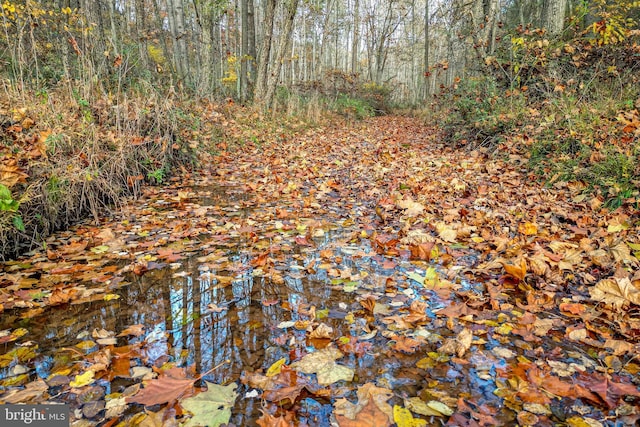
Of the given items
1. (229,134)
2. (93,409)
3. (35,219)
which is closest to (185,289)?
(93,409)

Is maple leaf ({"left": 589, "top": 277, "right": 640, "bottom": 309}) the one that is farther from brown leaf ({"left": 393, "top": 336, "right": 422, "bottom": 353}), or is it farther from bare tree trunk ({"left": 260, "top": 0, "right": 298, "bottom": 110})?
bare tree trunk ({"left": 260, "top": 0, "right": 298, "bottom": 110})

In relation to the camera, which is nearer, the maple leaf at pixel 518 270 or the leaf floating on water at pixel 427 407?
the leaf floating on water at pixel 427 407

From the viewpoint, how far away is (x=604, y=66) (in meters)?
6.05

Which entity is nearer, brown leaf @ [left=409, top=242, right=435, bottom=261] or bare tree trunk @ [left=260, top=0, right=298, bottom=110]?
brown leaf @ [left=409, top=242, right=435, bottom=261]

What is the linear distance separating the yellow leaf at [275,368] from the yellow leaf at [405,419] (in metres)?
0.54

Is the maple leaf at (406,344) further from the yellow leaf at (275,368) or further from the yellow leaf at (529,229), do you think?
the yellow leaf at (529,229)

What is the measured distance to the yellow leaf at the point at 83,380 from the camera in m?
1.58

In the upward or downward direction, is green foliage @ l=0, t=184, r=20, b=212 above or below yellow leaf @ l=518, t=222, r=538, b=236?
above

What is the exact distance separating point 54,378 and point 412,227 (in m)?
2.87

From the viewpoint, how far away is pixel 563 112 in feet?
17.2

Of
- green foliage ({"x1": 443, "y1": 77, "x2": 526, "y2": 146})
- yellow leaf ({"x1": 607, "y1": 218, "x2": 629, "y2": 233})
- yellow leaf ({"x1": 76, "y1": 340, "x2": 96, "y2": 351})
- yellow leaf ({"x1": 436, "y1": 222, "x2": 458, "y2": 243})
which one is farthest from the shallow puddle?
green foliage ({"x1": 443, "y1": 77, "x2": 526, "y2": 146})

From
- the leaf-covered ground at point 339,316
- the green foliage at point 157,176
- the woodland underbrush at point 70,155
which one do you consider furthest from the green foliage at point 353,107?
the leaf-covered ground at point 339,316

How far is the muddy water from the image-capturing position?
62.9 inches

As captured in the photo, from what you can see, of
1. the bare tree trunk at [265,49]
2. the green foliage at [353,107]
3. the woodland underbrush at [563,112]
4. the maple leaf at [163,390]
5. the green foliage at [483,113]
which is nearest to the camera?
the maple leaf at [163,390]
